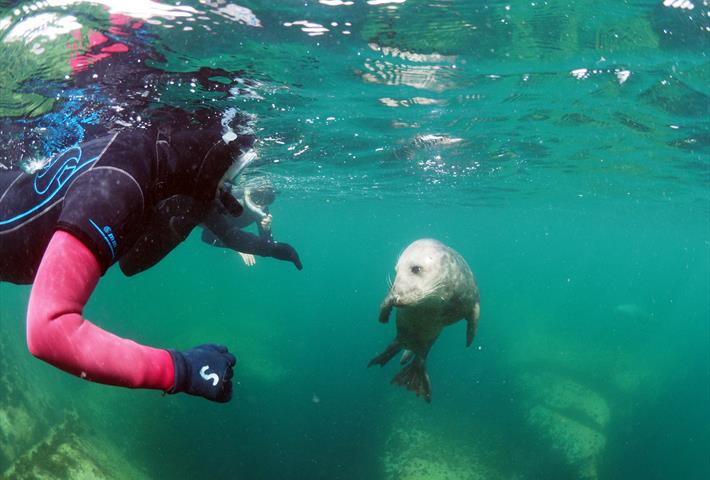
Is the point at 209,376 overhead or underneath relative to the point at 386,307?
overhead

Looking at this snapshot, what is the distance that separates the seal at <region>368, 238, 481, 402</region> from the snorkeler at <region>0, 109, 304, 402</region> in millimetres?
3747

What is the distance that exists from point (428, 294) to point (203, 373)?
5.02m

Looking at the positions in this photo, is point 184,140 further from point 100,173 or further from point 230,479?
point 230,479

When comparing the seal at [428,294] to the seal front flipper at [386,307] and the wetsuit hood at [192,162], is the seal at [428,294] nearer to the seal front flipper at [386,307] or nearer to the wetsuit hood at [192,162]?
the seal front flipper at [386,307]

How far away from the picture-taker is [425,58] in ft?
27.1

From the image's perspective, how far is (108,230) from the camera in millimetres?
2293

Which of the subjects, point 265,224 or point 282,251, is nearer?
point 282,251

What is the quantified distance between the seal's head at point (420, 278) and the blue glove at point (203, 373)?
4576mm

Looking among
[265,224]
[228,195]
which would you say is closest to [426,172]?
[265,224]

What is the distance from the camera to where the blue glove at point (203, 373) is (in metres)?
2.35

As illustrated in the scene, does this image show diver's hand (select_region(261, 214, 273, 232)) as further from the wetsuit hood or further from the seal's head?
the wetsuit hood

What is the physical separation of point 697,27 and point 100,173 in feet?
29.5

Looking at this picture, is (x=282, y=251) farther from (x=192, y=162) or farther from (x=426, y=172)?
(x=426, y=172)

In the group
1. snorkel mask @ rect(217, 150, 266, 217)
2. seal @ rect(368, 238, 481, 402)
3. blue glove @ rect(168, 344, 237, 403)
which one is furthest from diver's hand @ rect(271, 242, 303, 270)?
blue glove @ rect(168, 344, 237, 403)
